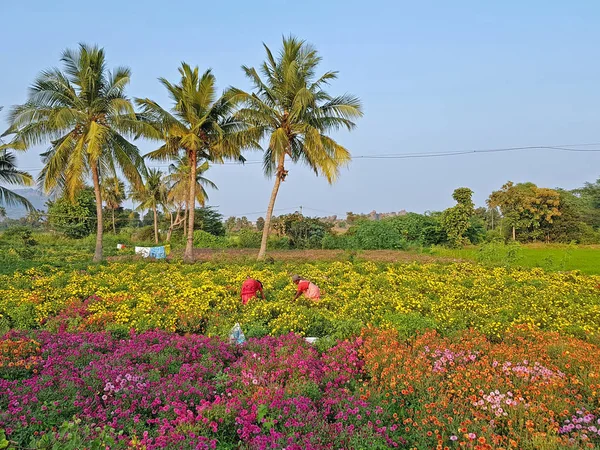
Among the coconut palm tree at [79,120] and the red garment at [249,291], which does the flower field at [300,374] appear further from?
the coconut palm tree at [79,120]

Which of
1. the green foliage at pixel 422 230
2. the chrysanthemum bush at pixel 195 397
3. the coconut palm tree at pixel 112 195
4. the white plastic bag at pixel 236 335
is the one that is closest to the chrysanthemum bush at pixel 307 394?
the chrysanthemum bush at pixel 195 397

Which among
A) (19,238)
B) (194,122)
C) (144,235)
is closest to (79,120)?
(194,122)

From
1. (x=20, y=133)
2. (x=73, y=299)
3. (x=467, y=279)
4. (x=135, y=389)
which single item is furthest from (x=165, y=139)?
(x=135, y=389)

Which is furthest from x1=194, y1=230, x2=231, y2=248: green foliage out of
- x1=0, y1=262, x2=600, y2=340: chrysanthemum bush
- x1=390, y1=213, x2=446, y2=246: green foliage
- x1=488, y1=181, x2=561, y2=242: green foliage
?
x1=488, y1=181, x2=561, y2=242: green foliage

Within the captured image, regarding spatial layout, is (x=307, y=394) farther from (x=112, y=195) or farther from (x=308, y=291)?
(x=112, y=195)

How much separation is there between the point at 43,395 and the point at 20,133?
15.9 m

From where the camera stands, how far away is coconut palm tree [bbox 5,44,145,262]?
16.1 metres

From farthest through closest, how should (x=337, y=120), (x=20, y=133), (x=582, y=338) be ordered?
(x=337, y=120), (x=20, y=133), (x=582, y=338)

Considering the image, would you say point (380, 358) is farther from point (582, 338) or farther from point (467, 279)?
point (467, 279)

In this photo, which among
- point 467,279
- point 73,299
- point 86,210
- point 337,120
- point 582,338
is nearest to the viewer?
point 582,338

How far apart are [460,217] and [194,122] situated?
1900 centimetres

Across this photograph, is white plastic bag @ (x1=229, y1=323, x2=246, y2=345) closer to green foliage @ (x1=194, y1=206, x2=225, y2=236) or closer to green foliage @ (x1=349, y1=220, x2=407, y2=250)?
green foliage @ (x1=349, y1=220, x2=407, y2=250)

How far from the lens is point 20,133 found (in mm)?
16406

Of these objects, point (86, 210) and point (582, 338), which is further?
point (86, 210)
